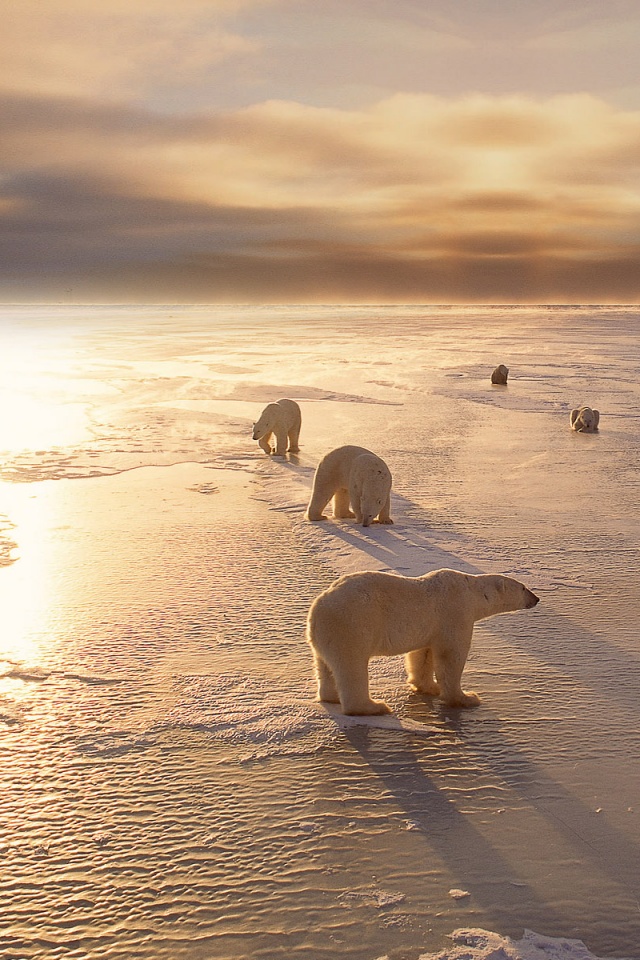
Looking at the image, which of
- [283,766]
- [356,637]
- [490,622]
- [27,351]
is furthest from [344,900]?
[27,351]

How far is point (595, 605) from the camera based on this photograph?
7.16m

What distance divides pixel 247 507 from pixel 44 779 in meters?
6.16

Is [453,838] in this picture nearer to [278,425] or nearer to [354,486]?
[354,486]

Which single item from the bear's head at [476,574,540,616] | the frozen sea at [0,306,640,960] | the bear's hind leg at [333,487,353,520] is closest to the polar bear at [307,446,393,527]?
the bear's hind leg at [333,487,353,520]

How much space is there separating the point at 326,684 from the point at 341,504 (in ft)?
15.9

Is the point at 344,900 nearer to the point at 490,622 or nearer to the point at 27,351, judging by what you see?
the point at 490,622

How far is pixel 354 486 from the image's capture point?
9664 mm

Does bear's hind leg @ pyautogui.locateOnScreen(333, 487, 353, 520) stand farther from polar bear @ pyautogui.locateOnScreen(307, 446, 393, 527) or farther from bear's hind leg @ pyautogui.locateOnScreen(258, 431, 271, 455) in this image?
bear's hind leg @ pyautogui.locateOnScreen(258, 431, 271, 455)

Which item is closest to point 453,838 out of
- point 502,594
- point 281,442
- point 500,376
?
point 502,594

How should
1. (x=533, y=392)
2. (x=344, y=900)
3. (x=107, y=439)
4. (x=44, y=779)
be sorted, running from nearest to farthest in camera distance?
(x=344, y=900) < (x=44, y=779) < (x=107, y=439) < (x=533, y=392)

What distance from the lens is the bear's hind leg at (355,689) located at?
5.10m

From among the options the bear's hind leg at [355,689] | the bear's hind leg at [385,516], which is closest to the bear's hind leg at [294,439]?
the bear's hind leg at [385,516]

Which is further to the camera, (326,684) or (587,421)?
(587,421)

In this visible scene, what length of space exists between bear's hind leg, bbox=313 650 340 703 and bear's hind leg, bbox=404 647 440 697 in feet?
1.92
